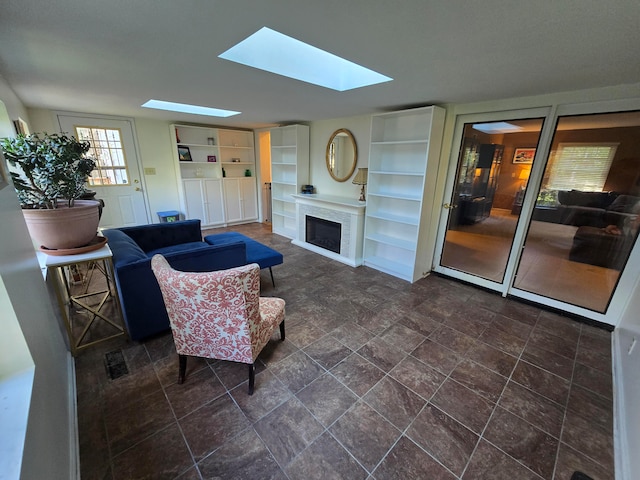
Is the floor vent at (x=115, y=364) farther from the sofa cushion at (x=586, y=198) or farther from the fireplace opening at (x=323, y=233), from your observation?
the sofa cushion at (x=586, y=198)

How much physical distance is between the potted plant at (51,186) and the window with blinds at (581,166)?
4.28 metres

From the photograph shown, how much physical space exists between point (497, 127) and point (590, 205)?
1299mm

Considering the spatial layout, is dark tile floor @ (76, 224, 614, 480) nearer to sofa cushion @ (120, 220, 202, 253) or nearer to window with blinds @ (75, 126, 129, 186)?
sofa cushion @ (120, 220, 202, 253)

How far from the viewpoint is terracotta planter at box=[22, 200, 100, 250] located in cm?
176

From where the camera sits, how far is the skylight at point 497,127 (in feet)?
10.1

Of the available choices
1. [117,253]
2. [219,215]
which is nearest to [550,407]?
[117,253]

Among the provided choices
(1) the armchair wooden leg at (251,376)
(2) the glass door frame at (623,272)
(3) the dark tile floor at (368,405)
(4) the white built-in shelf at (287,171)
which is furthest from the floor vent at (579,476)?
(4) the white built-in shelf at (287,171)

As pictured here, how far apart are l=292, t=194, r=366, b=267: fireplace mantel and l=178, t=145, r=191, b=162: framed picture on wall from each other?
2650 mm

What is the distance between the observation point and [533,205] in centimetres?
282

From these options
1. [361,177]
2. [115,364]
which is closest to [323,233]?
[361,177]

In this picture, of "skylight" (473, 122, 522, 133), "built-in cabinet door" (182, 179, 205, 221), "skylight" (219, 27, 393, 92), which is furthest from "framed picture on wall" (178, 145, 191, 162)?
"skylight" (473, 122, 522, 133)

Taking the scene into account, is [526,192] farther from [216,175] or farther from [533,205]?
[216,175]

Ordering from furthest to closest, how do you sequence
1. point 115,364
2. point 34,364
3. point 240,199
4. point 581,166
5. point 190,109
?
point 240,199 < point 190,109 < point 581,166 < point 115,364 < point 34,364

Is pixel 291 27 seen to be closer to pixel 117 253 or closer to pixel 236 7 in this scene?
pixel 236 7
